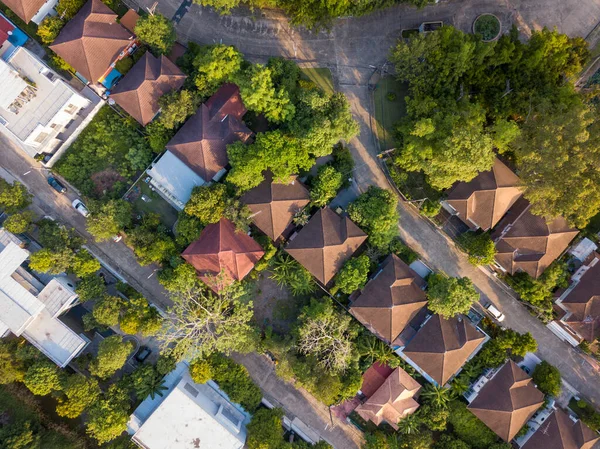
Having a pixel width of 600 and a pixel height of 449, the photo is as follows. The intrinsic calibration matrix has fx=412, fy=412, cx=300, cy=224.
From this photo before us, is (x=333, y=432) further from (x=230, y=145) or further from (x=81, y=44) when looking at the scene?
(x=81, y=44)

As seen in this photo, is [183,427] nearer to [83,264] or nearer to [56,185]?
[83,264]

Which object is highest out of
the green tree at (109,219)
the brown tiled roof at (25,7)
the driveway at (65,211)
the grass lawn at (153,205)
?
the brown tiled roof at (25,7)

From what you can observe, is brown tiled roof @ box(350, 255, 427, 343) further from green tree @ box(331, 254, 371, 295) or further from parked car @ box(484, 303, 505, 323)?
parked car @ box(484, 303, 505, 323)

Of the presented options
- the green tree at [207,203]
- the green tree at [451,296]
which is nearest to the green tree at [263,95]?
the green tree at [207,203]

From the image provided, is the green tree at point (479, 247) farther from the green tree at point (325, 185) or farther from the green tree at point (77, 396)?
the green tree at point (77, 396)

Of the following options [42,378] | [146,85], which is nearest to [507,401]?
[42,378]

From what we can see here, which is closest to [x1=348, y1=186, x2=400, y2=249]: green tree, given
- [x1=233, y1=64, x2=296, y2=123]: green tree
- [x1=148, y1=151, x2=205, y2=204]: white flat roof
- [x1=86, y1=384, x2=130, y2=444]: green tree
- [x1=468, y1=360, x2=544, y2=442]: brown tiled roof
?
[x1=233, y1=64, x2=296, y2=123]: green tree

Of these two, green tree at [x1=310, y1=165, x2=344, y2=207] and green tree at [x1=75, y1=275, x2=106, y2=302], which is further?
green tree at [x1=310, y1=165, x2=344, y2=207]
